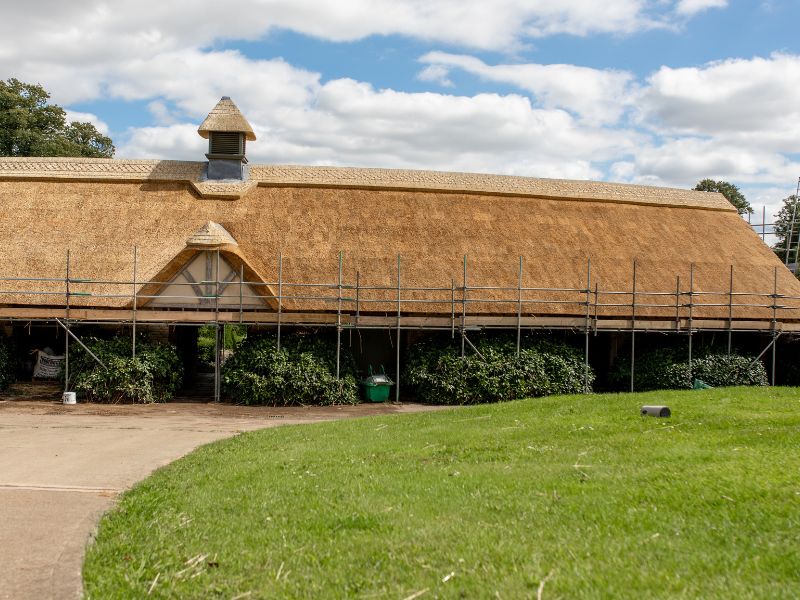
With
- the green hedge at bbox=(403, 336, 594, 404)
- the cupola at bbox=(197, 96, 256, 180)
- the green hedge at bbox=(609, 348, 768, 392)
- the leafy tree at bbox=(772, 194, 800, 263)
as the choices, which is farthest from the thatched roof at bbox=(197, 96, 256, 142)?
the leafy tree at bbox=(772, 194, 800, 263)

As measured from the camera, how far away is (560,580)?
4.96m

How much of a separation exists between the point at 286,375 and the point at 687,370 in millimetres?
10215

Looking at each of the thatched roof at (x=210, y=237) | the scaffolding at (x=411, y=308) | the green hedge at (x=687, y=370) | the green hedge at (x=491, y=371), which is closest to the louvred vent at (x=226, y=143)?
the thatched roof at (x=210, y=237)

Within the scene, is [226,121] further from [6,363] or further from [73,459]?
[73,459]

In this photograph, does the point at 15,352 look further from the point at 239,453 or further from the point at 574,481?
the point at 574,481

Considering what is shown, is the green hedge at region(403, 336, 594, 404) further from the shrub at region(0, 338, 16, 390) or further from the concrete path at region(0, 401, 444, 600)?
the shrub at region(0, 338, 16, 390)

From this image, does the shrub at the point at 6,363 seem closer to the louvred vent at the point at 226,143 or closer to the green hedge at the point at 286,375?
the green hedge at the point at 286,375

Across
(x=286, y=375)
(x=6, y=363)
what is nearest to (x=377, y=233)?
(x=286, y=375)

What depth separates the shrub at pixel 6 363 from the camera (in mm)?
18406

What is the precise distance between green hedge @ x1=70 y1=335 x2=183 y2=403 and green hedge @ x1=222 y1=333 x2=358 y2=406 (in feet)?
4.62

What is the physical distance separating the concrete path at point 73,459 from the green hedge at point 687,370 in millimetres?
6363

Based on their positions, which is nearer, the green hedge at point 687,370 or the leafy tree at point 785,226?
the green hedge at point 687,370

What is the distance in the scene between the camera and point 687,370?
1953 cm

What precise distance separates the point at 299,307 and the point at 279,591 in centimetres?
1382
